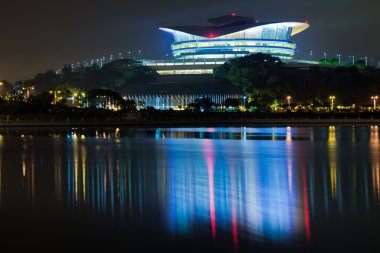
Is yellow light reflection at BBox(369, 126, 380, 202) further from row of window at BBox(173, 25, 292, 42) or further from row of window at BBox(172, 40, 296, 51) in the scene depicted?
row of window at BBox(173, 25, 292, 42)

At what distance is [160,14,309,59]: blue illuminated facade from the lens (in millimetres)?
97125

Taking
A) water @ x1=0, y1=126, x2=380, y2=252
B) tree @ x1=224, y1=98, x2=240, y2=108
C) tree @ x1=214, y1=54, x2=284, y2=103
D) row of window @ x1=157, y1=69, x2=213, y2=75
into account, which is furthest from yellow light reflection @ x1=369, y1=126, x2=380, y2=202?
row of window @ x1=157, y1=69, x2=213, y2=75

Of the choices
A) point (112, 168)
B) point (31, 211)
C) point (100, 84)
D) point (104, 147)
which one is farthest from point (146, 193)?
point (100, 84)

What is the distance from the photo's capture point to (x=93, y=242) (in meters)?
8.36

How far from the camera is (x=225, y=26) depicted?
9994cm

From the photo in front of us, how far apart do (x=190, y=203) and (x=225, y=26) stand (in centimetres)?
9085

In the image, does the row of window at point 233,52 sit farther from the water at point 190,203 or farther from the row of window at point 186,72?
the water at point 190,203

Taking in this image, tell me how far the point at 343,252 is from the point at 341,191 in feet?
16.2

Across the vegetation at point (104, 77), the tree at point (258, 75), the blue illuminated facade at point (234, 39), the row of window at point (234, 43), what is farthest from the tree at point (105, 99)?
the row of window at point (234, 43)

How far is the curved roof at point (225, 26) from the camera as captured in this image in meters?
99.0

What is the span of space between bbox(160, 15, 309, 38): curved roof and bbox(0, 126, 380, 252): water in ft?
264

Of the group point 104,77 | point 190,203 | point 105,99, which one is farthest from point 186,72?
point 190,203

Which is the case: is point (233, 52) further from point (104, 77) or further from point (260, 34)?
point (104, 77)

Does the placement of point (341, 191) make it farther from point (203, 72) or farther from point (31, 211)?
point (203, 72)
